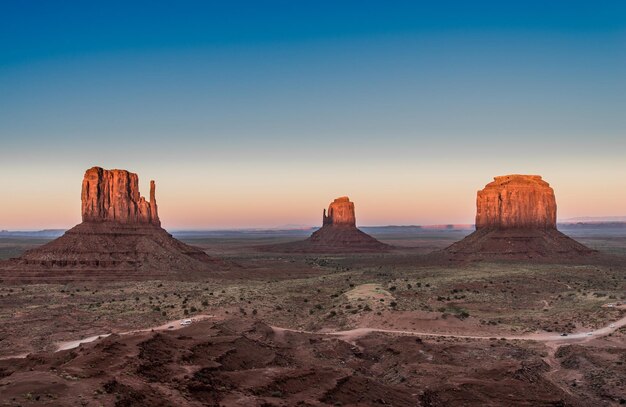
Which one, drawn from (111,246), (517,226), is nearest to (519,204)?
(517,226)

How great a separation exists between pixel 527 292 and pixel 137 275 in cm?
5488

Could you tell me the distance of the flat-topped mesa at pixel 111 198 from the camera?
92750 millimetres

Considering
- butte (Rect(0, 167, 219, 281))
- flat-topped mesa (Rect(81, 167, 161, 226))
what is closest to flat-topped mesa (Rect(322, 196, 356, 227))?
butte (Rect(0, 167, 219, 281))

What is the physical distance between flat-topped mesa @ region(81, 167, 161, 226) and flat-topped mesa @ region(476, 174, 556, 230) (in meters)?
73.5

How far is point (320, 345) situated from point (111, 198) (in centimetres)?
6999

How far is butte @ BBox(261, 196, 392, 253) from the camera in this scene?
174250 millimetres

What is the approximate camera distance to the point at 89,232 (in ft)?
295

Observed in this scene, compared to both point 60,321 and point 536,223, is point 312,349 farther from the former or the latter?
point 536,223

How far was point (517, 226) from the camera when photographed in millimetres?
113688

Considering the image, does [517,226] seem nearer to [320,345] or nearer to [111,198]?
[111,198]

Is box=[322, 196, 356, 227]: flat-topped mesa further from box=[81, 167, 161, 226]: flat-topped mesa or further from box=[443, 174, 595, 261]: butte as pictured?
box=[81, 167, 161, 226]: flat-topped mesa

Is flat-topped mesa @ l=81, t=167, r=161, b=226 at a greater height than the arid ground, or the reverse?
flat-topped mesa @ l=81, t=167, r=161, b=226

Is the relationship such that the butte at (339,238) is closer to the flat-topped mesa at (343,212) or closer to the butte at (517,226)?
the flat-topped mesa at (343,212)

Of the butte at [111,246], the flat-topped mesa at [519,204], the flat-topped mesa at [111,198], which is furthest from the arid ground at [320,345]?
the flat-topped mesa at [519,204]
